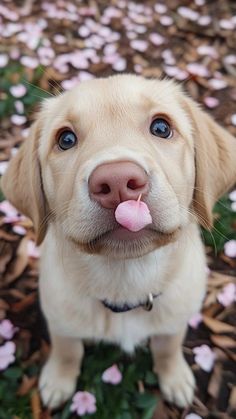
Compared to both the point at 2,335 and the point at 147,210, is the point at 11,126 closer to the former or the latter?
the point at 2,335

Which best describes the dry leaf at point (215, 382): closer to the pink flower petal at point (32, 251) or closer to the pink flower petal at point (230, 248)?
the pink flower petal at point (230, 248)

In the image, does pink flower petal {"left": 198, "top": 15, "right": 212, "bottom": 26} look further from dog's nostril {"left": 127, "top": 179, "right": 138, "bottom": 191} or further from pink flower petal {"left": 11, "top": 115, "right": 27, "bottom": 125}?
dog's nostril {"left": 127, "top": 179, "right": 138, "bottom": 191}

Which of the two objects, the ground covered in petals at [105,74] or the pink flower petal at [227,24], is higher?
the pink flower petal at [227,24]

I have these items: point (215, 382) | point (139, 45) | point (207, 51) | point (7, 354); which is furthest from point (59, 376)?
point (207, 51)

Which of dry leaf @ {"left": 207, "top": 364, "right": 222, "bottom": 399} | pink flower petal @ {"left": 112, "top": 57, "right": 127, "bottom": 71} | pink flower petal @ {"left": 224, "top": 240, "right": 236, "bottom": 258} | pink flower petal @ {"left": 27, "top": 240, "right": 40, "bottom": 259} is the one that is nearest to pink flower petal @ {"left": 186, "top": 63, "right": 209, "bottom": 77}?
pink flower petal @ {"left": 112, "top": 57, "right": 127, "bottom": 71}

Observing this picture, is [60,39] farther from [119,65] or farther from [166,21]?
[166,21]

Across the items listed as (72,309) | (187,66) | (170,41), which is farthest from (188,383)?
(170,41)

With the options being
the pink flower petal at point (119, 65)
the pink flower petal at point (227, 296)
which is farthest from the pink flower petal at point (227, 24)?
the pink flower petal at point (227, 296)
